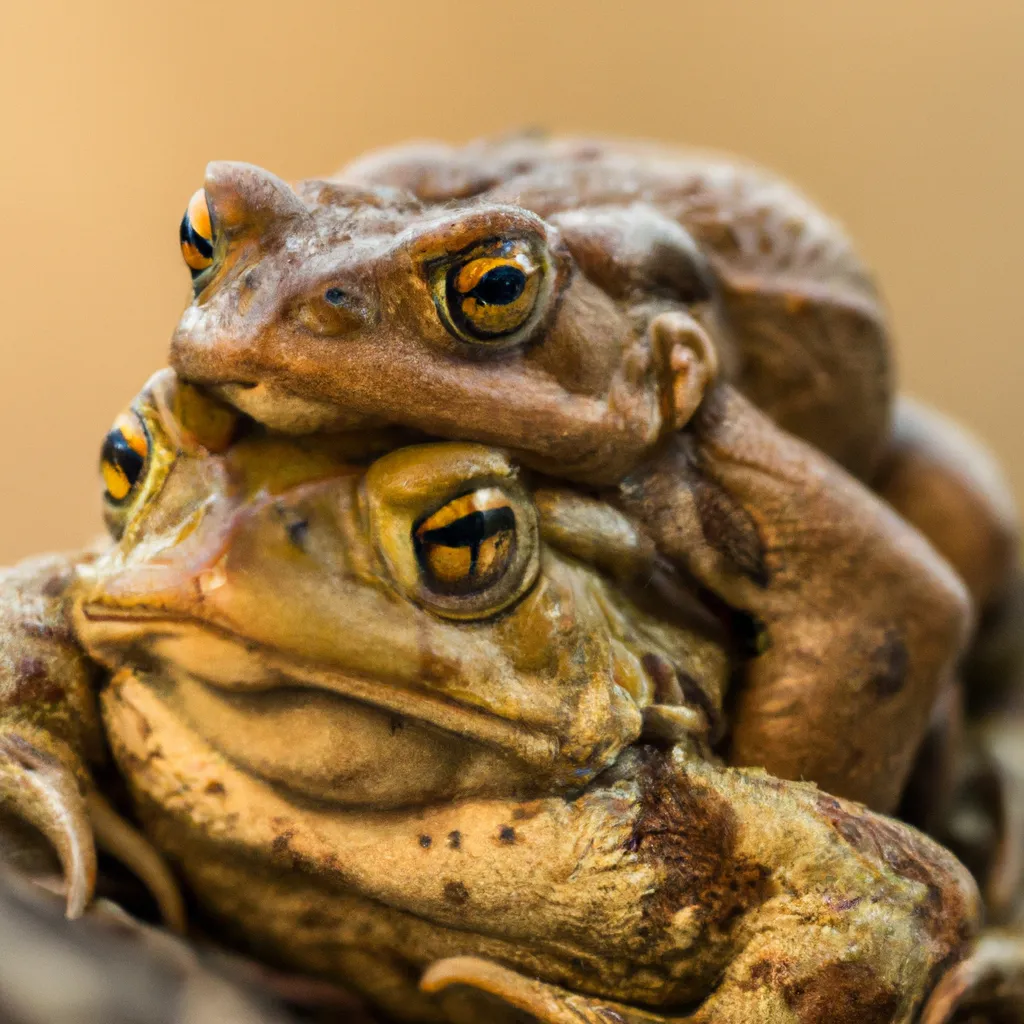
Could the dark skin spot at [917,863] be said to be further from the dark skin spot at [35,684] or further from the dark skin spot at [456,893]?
the dark skin spot at [35,684]

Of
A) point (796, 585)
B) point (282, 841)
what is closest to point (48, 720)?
point (282, 841)

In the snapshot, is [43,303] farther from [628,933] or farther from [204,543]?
[628,933]

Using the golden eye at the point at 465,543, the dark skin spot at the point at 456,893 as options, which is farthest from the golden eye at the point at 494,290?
the dark skin spot at the point at 456,893

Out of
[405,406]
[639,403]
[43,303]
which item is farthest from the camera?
[43,303]

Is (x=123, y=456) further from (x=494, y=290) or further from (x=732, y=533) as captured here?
(x=732, y=533)

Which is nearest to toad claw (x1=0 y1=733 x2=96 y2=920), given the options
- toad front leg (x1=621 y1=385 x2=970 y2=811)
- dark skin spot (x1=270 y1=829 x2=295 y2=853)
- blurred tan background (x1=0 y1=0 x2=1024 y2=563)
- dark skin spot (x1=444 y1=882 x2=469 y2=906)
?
dark skin spot (x1=270 y1=829 x2=295 y2=853)

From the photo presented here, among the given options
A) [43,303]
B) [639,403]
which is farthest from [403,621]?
[43,303]
